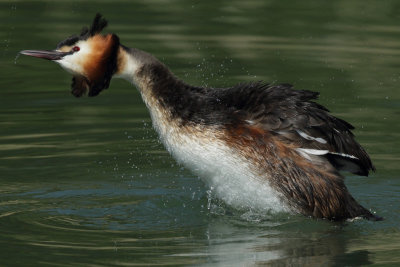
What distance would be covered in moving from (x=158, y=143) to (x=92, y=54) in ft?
9.93

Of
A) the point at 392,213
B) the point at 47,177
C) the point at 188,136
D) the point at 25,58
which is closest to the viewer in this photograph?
the point at 188,136

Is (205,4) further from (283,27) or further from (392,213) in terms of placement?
(392,213)

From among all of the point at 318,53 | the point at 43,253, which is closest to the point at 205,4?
the point at 318,53

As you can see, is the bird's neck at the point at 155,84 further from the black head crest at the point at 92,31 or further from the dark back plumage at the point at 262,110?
the black head crest at the point at 92,31

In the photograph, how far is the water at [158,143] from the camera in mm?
7893

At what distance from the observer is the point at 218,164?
8.23 metres

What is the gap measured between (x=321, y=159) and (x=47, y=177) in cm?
281

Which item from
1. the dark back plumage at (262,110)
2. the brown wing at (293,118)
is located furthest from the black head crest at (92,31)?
the brown wing at (293,118)

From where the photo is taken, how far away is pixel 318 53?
14.8 m

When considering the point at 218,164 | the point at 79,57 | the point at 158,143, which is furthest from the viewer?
the point at 158,143

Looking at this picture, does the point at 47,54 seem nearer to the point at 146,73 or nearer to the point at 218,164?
the point at 146,73

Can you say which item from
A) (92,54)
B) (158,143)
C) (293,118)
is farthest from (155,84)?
(158,143)

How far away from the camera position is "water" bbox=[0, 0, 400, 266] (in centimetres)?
789

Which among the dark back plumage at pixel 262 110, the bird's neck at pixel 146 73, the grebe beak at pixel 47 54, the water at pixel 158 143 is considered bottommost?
the water at pixel 158 143
